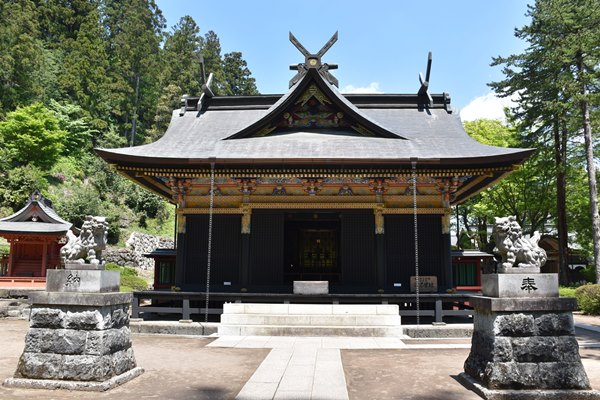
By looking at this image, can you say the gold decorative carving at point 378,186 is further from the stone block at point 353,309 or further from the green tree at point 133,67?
the green tree at point 133,67

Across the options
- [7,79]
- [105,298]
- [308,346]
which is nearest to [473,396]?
[308,346]

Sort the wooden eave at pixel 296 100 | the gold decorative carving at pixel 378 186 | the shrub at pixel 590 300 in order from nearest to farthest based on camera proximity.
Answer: the gold decorative carving at pixel 378 186
the wooden eave at pixel 296 100
the shrub at pixel 590 300

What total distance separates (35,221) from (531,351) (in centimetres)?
2982

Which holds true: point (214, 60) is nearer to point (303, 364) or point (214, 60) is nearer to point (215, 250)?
point (215, 250)

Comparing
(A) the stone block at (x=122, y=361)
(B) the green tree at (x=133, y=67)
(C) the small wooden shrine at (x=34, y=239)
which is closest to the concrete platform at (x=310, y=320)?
(A) the stone block at (x=122, y=361)

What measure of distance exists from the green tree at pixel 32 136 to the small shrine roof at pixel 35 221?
40.2 feet

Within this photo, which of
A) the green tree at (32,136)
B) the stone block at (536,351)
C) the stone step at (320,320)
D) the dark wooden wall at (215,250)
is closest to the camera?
the stone block at (536,351)

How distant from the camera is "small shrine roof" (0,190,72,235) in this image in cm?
2586

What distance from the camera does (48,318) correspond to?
21.3 feet

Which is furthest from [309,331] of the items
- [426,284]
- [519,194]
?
[519,194]

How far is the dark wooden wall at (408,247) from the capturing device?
14656 mm

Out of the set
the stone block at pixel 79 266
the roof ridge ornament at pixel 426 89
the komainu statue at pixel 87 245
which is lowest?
the stone block at pixel 79 266

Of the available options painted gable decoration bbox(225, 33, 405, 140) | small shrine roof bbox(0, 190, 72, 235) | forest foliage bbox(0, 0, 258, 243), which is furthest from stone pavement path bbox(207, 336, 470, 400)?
forest foliage bbox(0, 0, 258, 243)

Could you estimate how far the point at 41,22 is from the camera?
54.4 meters
